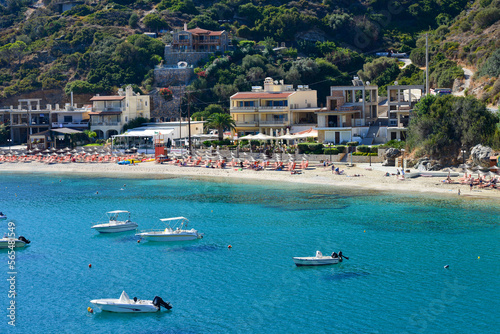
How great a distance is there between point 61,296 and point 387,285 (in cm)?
1626

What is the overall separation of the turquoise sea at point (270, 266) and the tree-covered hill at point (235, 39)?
4999cm

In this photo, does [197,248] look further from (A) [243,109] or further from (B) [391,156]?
(A) [243,109]

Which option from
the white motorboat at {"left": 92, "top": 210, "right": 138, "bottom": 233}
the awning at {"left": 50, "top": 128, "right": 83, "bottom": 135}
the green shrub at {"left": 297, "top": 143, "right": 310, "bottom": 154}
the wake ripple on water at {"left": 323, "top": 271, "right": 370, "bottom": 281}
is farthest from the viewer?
the awning at {"left": 50, "top": 128, "right": 83, "bottom": 135}

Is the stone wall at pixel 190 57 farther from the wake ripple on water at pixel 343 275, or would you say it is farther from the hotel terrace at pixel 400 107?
the wake ripple on water at pixel 343 275

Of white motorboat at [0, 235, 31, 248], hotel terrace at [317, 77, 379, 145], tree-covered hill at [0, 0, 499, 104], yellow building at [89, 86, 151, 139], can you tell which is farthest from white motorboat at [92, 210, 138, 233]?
tree-covered hill at [0, 0, 499, 104]

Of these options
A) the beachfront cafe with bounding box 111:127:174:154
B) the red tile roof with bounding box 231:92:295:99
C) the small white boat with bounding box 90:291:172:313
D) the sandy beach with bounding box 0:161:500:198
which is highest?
the red tile roof with bounding box 231:92:295:99

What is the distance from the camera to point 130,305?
90.1ft

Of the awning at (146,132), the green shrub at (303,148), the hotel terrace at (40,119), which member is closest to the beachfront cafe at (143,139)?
the awning at (146,132)

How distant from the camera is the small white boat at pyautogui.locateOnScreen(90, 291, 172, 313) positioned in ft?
90.1

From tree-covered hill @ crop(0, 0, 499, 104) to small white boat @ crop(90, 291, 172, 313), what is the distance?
69.5m

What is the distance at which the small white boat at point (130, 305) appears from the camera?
27453 millimetres

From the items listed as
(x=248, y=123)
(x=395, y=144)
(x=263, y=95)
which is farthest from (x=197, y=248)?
(x=263, y=95)

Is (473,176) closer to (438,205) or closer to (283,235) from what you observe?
(438,205)

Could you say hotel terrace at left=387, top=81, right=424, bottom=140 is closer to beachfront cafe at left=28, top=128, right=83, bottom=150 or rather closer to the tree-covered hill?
the tree-covered hill
